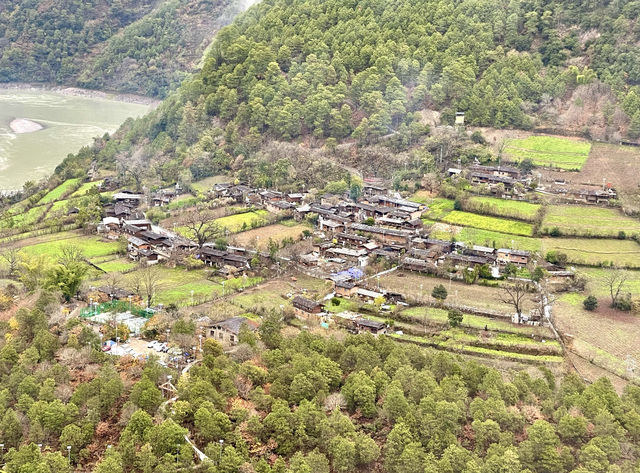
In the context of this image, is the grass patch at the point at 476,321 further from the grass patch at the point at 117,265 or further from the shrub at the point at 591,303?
the grass patch at the point at 117,265

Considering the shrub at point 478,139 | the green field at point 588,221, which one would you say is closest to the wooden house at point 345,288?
the green field at point 588,221

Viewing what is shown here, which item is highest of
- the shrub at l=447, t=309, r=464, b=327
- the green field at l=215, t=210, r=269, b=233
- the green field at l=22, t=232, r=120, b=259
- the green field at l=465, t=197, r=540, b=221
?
the green field at l=465, t=197, r=540, b=221

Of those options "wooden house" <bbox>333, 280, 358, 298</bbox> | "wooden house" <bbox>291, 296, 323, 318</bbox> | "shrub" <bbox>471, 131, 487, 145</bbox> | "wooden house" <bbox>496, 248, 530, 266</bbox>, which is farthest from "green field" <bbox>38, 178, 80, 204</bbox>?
"wooden house" <bbox>496, 248, 530, 266</bbox>

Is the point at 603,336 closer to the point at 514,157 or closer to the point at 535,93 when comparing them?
the point at 514,157

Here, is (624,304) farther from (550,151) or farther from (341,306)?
(550,151)

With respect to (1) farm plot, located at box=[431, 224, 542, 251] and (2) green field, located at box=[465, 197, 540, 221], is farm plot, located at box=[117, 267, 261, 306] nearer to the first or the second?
(1) farm plot, located at box=[431, 224, 542, 251]
